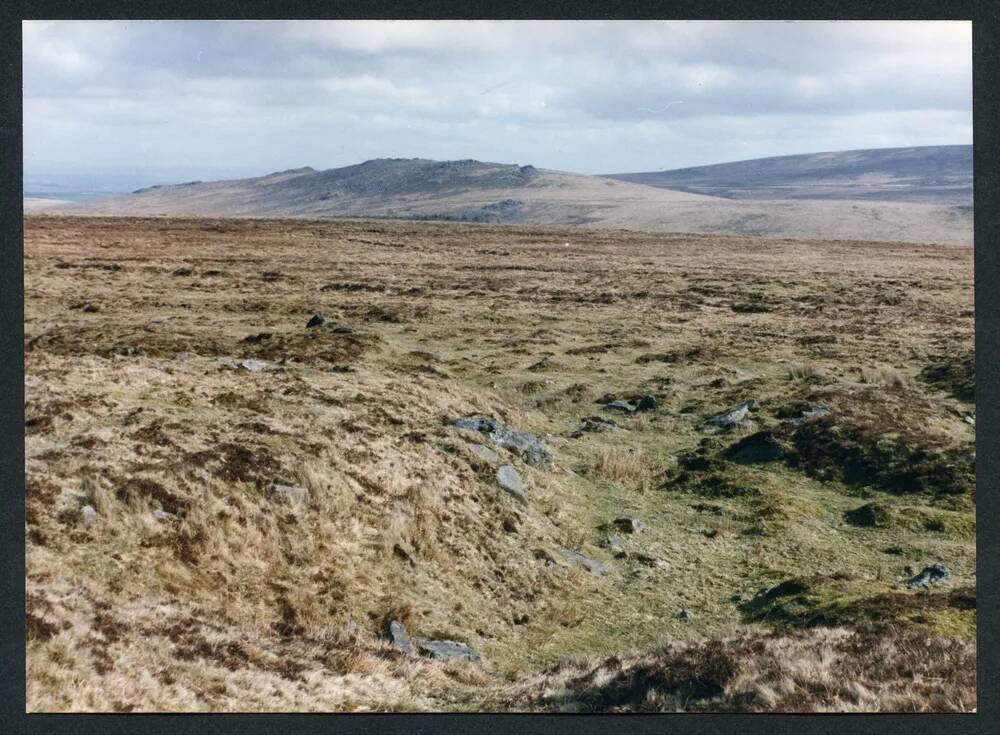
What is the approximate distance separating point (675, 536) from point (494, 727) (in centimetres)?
923

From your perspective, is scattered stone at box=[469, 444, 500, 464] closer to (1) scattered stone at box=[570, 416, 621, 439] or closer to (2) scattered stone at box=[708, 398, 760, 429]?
(1) scattered stone at box=[570, 416, 621, 439]

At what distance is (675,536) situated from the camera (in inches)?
687

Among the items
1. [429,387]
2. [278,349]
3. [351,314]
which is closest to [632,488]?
[429,387]

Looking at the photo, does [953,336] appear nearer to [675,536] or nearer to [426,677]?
[675,536]

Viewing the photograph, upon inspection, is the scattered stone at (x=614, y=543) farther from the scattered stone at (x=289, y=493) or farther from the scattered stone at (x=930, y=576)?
the scattered stone at (x=289, y=493)

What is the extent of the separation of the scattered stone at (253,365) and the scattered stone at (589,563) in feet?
36.6

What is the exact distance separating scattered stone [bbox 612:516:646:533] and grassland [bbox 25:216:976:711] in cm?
22

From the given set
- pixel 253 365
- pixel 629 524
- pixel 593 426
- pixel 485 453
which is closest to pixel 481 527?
pixel 485 453

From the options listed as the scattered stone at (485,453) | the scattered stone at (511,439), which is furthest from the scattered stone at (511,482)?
the scattered stone at (511,439)

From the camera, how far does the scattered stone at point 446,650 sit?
1185 centimetres

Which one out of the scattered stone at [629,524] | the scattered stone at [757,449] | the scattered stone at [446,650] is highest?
the scattered stone at [757,449]

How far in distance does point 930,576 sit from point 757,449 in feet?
26.1

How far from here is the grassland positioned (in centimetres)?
980

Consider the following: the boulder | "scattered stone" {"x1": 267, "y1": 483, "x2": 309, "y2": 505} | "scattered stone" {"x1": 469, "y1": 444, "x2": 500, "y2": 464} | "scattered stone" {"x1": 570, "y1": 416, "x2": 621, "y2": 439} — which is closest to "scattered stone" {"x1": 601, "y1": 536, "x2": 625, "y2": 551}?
"scattered stone" {"x1": 469, "y1": 444, "x2": 500, "y2": 464}
